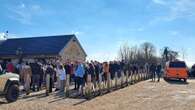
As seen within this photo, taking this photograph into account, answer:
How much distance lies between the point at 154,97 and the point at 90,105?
4468 mm

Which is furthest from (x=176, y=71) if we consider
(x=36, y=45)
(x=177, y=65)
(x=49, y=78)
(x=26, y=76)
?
(x=36, y=45)

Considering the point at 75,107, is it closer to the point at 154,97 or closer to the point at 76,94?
the point at 76,94

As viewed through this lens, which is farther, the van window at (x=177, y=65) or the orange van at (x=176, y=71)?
the van window at (x=177, y=65)

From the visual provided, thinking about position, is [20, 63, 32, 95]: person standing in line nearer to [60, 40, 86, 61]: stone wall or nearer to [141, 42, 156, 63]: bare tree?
[60, 40, 86, 61]: stone wall

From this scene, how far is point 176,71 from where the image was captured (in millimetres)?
31781

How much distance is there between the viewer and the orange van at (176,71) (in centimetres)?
3169

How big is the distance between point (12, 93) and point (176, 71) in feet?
63.9

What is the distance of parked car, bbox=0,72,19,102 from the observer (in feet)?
49.9

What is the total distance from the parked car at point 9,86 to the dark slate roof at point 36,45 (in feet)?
95.1

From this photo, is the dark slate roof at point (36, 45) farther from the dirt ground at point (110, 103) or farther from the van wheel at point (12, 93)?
the van wheel at point (12, 93)

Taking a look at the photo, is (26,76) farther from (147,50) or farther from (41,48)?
(147,50)

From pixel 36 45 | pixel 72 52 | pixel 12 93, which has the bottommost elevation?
pixel 12 93

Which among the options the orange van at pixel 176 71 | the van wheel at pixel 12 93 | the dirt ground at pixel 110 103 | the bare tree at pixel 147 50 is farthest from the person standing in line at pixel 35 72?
the bare tree at pixel 147 50

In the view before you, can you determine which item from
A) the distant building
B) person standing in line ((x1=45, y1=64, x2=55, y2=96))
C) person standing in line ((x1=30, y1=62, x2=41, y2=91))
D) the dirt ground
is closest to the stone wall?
the distant building
